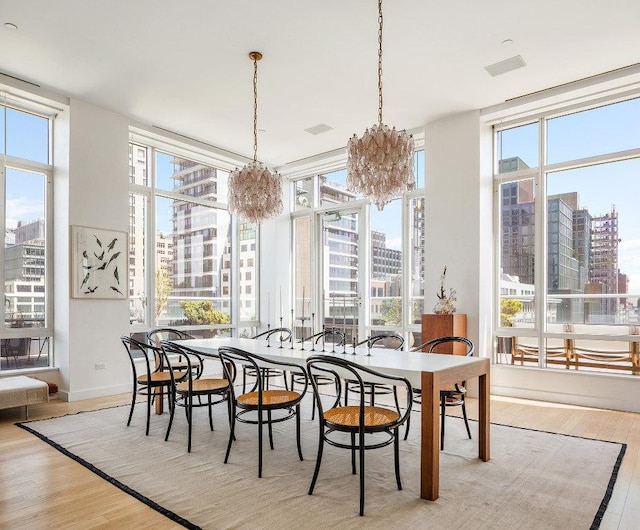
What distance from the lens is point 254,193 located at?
4223 mm

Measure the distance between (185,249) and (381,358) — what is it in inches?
183

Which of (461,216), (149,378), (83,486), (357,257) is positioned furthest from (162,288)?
(461,216)

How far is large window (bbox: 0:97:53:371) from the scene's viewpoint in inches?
209

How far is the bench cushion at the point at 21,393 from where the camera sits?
442 cm

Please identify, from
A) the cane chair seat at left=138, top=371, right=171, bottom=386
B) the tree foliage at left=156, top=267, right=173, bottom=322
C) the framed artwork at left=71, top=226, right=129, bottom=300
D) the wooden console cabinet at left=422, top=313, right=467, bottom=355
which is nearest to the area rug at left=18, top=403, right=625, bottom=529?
the cane chair seat at left=138, top=371, right=171, bottom=386

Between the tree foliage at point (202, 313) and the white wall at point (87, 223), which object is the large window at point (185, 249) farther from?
the white wall at point (87, 223)

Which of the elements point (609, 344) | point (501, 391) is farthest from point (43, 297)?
point (609, 344)

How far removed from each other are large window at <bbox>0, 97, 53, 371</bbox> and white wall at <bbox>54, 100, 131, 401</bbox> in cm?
16

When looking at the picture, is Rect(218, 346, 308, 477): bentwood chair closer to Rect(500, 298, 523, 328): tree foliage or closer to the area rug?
the area rug

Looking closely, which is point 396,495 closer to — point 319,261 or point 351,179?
point 351,179

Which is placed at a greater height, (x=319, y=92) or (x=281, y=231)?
(x=319, y=92)

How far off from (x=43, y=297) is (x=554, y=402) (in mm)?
6075

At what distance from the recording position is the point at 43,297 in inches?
220

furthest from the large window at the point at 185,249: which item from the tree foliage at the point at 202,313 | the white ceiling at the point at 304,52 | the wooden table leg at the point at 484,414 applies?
the wooden table leg at the point at 484,414
